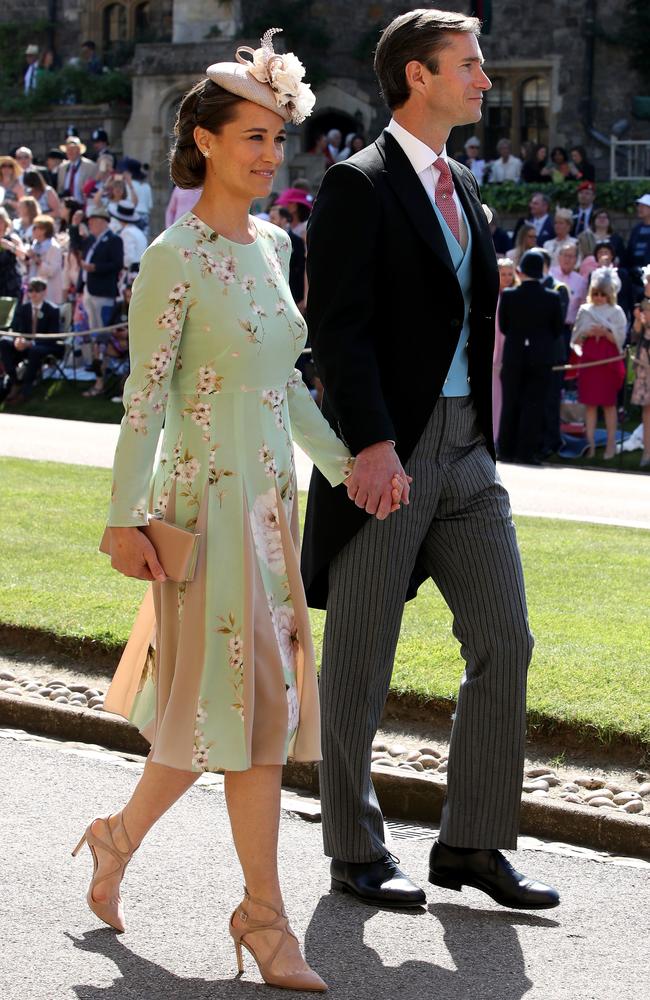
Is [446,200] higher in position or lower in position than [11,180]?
lower

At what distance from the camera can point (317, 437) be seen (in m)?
4.09

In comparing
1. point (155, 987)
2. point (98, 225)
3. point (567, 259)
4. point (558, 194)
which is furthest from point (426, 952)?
point (558, 194)

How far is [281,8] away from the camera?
113ft

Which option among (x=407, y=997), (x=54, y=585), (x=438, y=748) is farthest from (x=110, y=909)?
(x=54, y=585)

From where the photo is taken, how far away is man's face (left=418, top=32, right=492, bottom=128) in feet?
13.8

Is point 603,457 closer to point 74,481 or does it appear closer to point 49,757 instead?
point 74,481

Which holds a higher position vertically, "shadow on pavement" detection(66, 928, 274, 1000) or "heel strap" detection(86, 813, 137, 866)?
"heel strap" detection(86, 813, 137, 866)

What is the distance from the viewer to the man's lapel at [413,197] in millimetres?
4191

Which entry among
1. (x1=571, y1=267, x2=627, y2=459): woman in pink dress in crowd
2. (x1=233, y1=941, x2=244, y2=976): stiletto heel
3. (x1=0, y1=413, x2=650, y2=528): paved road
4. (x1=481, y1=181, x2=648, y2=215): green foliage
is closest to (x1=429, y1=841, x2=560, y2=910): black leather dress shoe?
(x1=233, y1=941, x2=244, y2=976): stiletto heel

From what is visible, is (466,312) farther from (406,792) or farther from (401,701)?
(401,701)

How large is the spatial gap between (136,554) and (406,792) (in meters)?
1.73

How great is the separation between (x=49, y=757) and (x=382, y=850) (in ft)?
5.45

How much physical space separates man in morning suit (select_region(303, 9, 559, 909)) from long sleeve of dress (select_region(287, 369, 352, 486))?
0.16 ft

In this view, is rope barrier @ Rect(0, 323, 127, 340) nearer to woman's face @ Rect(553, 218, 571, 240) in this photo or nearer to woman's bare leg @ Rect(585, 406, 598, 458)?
woman's face @ Rect(553, 218, 571, 240)
